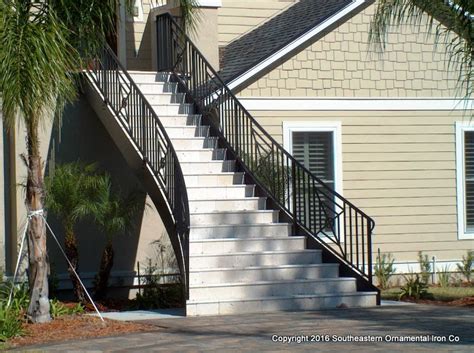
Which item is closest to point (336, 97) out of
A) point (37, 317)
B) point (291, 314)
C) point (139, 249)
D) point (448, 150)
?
point (448, 150)

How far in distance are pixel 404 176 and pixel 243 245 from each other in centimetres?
Answer: 518

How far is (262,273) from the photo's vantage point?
522 inches

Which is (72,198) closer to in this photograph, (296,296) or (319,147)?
(296,296)

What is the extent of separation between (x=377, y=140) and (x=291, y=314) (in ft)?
19.7

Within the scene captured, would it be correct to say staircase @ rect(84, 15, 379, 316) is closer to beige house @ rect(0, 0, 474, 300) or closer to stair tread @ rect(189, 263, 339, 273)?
stair tread @ rect(189, 263, 339, 273)

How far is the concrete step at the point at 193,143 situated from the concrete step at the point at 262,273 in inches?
115

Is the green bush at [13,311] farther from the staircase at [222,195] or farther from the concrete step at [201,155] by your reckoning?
the concrete step at [201,155]

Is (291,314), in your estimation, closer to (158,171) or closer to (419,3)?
(158,171)

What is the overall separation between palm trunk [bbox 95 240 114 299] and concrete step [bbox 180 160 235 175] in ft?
5.44

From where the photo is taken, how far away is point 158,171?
1412cm

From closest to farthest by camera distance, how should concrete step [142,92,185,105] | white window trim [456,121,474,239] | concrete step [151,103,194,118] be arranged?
concrete step [151,103,194,118], concrete step [142,92,185,105], white window trim [456,121,474,239]

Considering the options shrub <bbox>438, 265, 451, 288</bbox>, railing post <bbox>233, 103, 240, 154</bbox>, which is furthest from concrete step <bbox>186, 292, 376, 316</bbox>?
shrub <bbox>438, 265, 451, 288</bbox>

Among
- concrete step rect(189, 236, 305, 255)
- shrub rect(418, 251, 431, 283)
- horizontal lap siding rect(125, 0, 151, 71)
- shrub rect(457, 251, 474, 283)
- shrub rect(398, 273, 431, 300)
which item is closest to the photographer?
concrete step rect(189, 236, 305, 255)

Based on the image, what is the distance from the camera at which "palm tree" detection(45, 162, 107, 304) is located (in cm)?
1425
